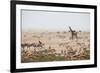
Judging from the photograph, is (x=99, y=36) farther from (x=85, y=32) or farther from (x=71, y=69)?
(x=71, y=69)

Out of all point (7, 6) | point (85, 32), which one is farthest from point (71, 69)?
point (7, 6)

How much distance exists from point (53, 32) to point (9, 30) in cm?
42

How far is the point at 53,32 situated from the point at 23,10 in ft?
1.15

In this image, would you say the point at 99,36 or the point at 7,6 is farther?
the point at 99,36

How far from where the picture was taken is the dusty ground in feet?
6.09

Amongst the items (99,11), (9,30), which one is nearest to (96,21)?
(99,11)

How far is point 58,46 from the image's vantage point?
6.39 ft

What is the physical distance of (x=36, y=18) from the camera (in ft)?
6.13

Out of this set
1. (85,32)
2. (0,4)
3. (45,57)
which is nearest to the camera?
(0,4)

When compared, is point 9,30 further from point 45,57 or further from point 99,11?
point 99,11

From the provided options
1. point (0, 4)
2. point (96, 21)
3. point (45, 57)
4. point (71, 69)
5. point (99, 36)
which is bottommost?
point (71, 69)

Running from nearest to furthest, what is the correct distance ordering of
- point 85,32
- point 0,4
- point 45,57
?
point 0,4 → point 45,57 → point 85,32

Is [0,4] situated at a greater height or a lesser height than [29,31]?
greater

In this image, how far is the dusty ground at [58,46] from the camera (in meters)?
1.86
